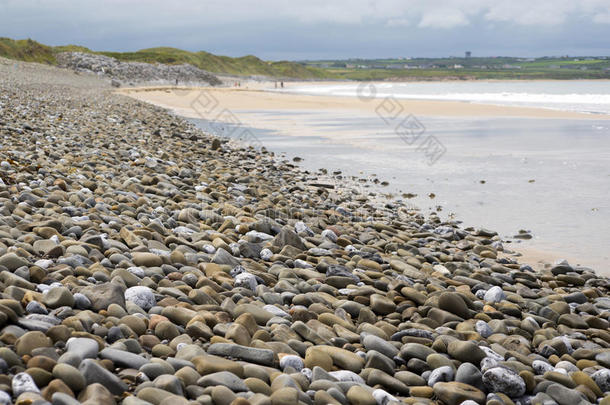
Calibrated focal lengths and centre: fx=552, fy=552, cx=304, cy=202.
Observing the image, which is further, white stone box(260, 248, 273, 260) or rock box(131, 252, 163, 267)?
white stone box(260, 248, 273, 260)

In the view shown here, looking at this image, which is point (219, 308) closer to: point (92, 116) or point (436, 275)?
point (436, 275)

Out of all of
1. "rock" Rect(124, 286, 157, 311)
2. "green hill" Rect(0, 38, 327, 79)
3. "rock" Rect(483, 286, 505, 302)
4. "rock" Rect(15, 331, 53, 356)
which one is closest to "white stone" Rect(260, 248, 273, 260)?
"rock" Rect(124, 286, 157, 311)

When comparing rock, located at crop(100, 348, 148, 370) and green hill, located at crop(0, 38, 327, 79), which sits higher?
green hill, located at crop(0, 38, 327, 79)

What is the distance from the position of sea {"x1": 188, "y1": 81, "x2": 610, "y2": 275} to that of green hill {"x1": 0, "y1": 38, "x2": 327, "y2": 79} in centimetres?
5678

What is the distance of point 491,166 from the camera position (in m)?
13.3

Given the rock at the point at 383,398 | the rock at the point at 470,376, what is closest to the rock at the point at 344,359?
the rock at the point at 383,398

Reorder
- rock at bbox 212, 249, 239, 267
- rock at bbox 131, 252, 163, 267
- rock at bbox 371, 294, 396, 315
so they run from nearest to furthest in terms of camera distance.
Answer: rock at bbox 371, 294, 396, 315 → rock at bbox 131, 252, 163, 267 → rock at bbox 212, 249, 239, 267

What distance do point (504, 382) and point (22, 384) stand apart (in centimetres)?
253

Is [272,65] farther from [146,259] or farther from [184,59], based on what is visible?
[146,259]

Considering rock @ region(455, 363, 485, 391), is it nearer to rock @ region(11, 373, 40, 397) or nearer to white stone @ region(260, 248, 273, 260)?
rock @ region(11, 373, 40, 397)

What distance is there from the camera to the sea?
8.35m

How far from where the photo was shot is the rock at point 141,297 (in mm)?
3662

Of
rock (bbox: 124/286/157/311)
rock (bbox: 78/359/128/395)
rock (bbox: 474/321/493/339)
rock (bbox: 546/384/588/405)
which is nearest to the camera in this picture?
rock (bbox: 78/359/128/395)

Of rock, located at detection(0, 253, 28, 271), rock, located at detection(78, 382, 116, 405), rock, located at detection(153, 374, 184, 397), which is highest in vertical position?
rock, located at detection(0, 253, 28, 271)
